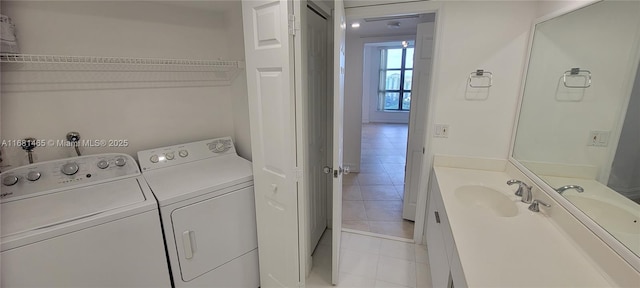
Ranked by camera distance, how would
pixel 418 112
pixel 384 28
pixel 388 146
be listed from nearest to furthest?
pixel 418 112, pixel 384 28, pixel 388 146

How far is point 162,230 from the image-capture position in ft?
4.59

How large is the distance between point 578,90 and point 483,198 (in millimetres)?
790

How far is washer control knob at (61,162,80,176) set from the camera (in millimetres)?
1500

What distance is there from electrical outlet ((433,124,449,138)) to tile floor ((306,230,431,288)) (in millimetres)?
1048

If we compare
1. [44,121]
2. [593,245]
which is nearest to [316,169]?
[593,245]

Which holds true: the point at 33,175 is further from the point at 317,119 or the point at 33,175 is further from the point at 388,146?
the point at 388,146

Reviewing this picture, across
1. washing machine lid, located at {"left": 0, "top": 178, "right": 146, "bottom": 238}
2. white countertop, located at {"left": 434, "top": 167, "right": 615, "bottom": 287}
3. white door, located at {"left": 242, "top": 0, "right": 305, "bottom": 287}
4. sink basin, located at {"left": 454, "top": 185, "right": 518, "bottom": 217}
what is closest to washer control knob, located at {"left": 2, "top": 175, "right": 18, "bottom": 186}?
washing machine lid, located at {"left": 0, "top": 178, "right": 146, "bottom": 238}

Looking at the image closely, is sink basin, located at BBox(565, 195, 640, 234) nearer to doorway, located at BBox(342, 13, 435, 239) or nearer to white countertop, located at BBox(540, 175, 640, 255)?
white countertop, located at BBox(540, 175, 640, 255)

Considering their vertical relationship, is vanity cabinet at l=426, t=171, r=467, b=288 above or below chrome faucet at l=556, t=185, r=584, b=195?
below

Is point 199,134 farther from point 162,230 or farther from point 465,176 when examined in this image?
point 465,176

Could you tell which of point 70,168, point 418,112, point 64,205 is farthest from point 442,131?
point 70,168

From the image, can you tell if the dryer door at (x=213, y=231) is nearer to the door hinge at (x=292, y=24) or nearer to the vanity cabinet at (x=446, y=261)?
the door hinge at (x=292, y=24)

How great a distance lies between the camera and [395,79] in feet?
29.1

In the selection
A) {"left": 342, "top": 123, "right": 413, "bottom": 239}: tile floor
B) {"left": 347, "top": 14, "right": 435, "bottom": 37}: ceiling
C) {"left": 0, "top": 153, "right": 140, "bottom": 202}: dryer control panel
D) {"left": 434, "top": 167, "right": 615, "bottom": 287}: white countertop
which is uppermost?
{"left": 347, "top": 14, "right": 435, "bottom": 37}: ceiling
